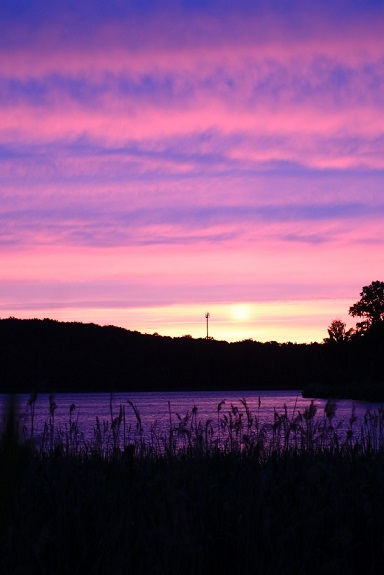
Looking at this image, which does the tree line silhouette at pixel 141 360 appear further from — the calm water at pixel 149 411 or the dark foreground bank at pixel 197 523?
the dark foreground bank at pixel 197 523

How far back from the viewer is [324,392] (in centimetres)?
9038

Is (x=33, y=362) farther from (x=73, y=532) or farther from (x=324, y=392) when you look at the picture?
(x=73, y=532)

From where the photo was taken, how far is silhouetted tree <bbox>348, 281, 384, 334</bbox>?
81.4 meters

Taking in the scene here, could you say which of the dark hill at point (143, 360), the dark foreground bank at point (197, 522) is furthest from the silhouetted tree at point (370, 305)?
the dark foreground bank at point (197, 522)

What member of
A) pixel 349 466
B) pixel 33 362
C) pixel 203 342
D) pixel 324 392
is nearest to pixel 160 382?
pixel 203 342

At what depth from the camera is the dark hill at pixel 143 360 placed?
140250 millimetres

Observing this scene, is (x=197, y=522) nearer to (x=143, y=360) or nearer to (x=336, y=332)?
(x=336, y=332)

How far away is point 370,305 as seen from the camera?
8188 cm

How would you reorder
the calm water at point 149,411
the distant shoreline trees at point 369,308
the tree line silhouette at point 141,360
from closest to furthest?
Result: the calm water at point 149,411, the distant shoreline trees at point 369,308, the tree line silhouette at point 141,360

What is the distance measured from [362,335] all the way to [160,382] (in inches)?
3457

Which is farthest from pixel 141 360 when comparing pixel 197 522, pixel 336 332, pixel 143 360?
pixel 197 522

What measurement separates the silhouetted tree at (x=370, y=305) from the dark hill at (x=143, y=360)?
170ft

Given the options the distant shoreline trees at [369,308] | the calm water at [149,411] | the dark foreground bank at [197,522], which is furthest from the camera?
the distant shoreline trees at [369,308]

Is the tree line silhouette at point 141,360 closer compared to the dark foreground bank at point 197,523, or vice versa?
the dark foreground bank at point 197,523
